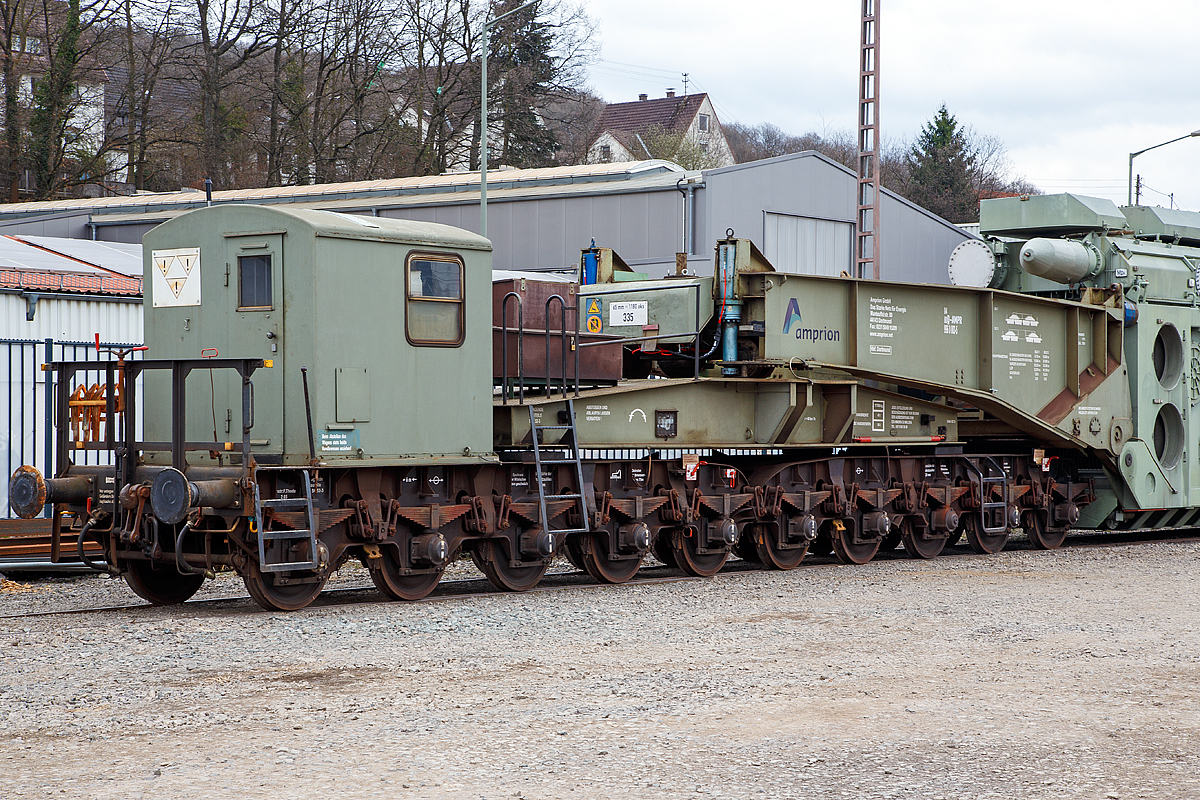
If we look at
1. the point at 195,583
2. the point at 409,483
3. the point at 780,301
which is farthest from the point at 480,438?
the point at 780,301

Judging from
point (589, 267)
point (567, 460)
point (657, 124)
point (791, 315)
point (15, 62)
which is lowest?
point (567, 460)

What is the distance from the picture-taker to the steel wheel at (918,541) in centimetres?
1527

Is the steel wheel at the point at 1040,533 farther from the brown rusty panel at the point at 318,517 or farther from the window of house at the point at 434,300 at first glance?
the brown rusty panel at the point at 318,517

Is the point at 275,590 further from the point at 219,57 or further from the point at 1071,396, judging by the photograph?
the point at 219,57

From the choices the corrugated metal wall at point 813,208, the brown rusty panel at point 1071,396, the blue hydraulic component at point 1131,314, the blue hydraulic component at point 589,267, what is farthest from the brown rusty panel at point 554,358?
the corrugated metal wall at point 813,208

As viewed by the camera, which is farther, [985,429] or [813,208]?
[813,208]

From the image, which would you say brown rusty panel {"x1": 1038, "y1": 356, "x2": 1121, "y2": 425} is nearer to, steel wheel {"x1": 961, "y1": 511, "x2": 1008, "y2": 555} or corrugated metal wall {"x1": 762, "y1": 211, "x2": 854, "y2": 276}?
steel wheel {"x1": 961, "y1": 511, "x2": 1008, "y2": 555}

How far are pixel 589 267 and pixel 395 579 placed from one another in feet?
18.3

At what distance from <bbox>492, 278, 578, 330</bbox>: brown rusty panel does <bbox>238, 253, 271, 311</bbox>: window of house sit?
2115 millimetres

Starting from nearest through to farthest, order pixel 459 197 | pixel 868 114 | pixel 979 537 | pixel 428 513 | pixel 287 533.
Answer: pixel 287 533 → pixel 428 513 → pixel 979 537 → pixel 868 114 → pixel 459 197

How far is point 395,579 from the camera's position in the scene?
11086 millimetres

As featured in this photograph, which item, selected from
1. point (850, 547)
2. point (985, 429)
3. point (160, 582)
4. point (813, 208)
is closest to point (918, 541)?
point (850, 547)

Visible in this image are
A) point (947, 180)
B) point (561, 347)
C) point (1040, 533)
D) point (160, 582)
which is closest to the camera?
point (160, 582)

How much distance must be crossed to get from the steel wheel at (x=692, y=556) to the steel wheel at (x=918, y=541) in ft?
9.53
